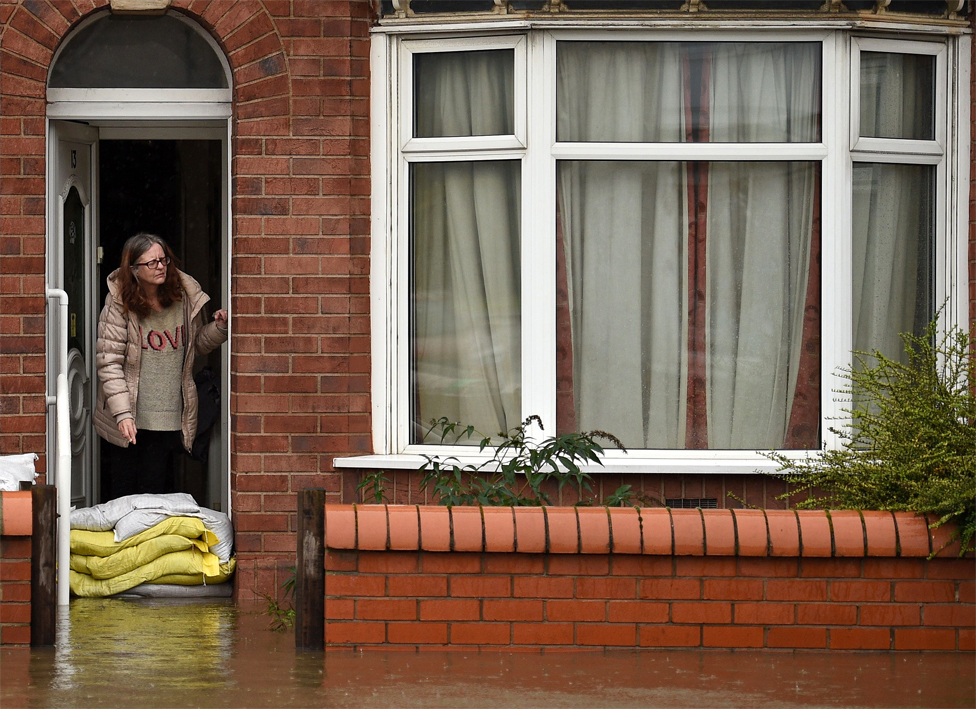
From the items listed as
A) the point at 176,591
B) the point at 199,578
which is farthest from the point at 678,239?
the point at 176,591

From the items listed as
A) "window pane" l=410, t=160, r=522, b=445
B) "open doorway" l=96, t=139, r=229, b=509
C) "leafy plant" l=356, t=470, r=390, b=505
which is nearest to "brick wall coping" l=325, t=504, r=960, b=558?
"leafy plant" l=356, t=470, r=390, b=505

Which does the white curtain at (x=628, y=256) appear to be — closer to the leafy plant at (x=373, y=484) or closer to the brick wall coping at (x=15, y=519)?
the leafy plant at (x=373, y=484)

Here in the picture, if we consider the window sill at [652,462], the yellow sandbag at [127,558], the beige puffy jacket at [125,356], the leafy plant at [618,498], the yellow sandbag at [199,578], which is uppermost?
the beige puffy jacket at [125,356]

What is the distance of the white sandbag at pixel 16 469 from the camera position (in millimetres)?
6027

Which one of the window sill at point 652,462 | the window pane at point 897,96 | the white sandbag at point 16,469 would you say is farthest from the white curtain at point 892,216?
the white sandbag at point 16,469

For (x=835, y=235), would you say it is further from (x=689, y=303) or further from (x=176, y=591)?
(x=176, y=591)

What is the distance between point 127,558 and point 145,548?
0.10 meters

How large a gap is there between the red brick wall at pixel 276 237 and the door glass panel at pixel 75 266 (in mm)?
582

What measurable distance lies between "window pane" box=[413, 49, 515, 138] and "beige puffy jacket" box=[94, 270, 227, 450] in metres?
1.60

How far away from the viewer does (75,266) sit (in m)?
7.21

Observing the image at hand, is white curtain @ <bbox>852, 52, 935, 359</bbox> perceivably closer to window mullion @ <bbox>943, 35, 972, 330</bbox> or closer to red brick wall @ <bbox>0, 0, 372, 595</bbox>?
window mullion @ <bbox>943, 35, 972, 330</bbox>

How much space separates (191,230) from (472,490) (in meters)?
4.66

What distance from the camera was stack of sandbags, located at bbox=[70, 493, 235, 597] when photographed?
6.41m

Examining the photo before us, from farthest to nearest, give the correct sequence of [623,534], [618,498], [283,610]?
[283,610] < [618,498] < [623,534]
